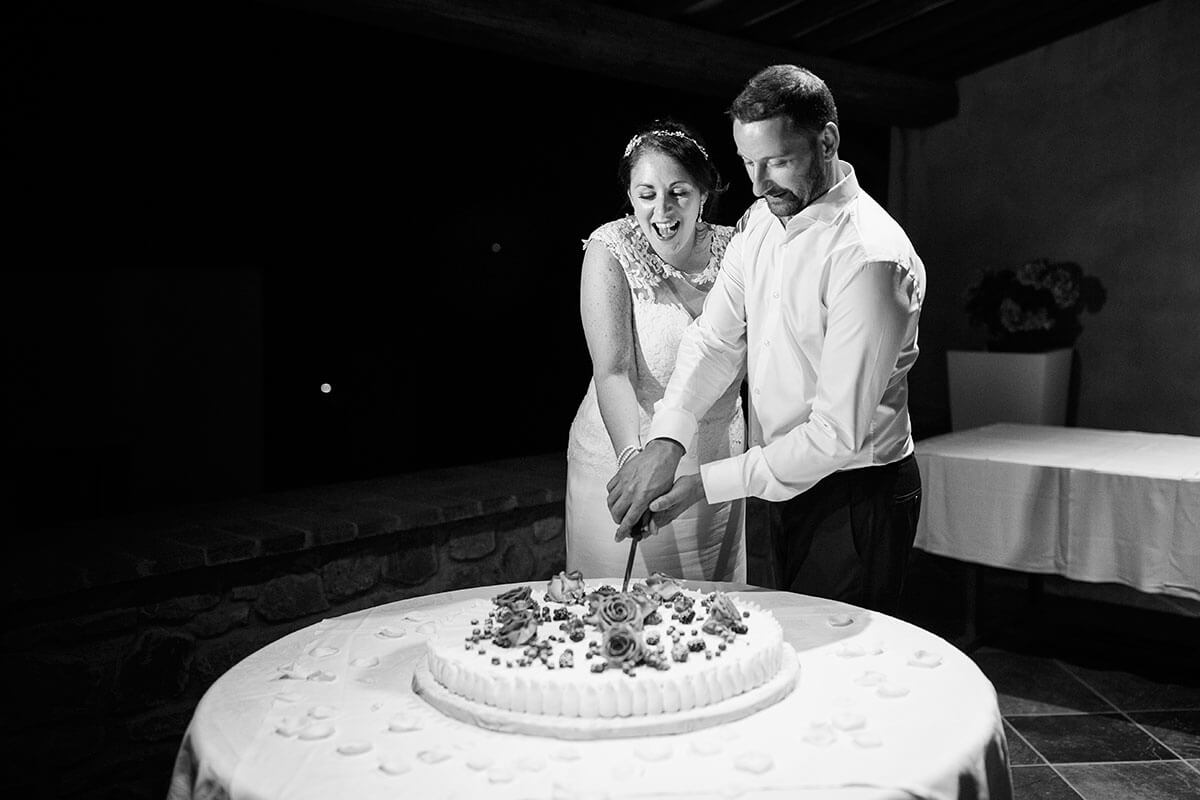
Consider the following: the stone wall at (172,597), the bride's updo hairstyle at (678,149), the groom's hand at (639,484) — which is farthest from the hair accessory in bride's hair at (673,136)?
the stone wall at (172,597)

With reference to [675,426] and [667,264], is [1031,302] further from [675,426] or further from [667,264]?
[675,426]

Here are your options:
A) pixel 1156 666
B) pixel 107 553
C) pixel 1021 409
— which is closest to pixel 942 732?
pixel 107 553

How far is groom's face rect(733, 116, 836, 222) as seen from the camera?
5.63 ft

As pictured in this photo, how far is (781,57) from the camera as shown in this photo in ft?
15.2

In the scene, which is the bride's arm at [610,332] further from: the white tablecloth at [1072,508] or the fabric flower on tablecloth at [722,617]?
the white tablecloth at [1072,508]

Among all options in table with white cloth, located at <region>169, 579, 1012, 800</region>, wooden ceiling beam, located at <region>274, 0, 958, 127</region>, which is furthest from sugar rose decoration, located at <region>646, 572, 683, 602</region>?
wooden ceiling beam, located at <region>274, 0, 958, 127</region>

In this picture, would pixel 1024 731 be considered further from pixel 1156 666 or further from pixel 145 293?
pixel 145 293

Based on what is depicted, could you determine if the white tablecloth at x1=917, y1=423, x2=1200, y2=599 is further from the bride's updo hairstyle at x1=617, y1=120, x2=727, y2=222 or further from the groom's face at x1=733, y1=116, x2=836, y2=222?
the groom's face at x1=733, y1=116, x2=836, y2=222

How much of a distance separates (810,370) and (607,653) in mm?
743

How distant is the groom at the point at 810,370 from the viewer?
171 cm

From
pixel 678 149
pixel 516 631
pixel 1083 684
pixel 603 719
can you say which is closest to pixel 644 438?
pixel 678 149

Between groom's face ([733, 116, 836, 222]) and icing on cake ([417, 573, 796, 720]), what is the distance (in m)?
0.66

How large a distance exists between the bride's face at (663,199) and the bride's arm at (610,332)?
11 cm

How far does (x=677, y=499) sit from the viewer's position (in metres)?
1.78
